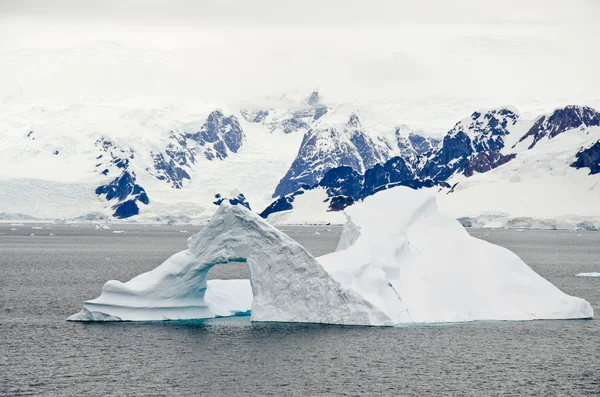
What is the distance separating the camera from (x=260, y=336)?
50.2m

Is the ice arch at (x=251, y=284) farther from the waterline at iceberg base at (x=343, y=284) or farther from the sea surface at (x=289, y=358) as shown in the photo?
the sea surface at (x=289, y=358)

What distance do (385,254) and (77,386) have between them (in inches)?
934

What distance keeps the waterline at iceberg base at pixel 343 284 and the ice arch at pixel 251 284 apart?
57mm

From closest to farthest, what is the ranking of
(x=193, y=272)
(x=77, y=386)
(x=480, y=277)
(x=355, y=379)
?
(x=77, y=386)
(x=355, y=379)
(x=193, y=272)
(x=480, y=277)

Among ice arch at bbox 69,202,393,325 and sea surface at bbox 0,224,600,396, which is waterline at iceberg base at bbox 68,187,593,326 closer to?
ice arch at bbox 69,202,393,325

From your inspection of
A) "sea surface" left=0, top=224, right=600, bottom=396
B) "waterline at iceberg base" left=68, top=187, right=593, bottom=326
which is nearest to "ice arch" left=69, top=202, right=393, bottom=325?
"waterline at iceberg base" left=68, top=187, right=593, bottom=326

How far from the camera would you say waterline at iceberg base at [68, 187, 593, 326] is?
53250 millimetres

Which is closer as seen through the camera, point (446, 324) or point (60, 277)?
point (446, 324)

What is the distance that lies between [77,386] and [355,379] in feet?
38.5

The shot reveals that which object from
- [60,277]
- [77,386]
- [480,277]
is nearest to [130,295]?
[77,386]

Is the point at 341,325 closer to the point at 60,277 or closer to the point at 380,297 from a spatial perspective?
the point at 380,297

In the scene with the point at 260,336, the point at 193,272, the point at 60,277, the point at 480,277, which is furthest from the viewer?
the point at 60,277

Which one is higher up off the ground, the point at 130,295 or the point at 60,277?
the point at 130,295

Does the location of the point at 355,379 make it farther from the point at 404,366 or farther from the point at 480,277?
the point at 480,277
